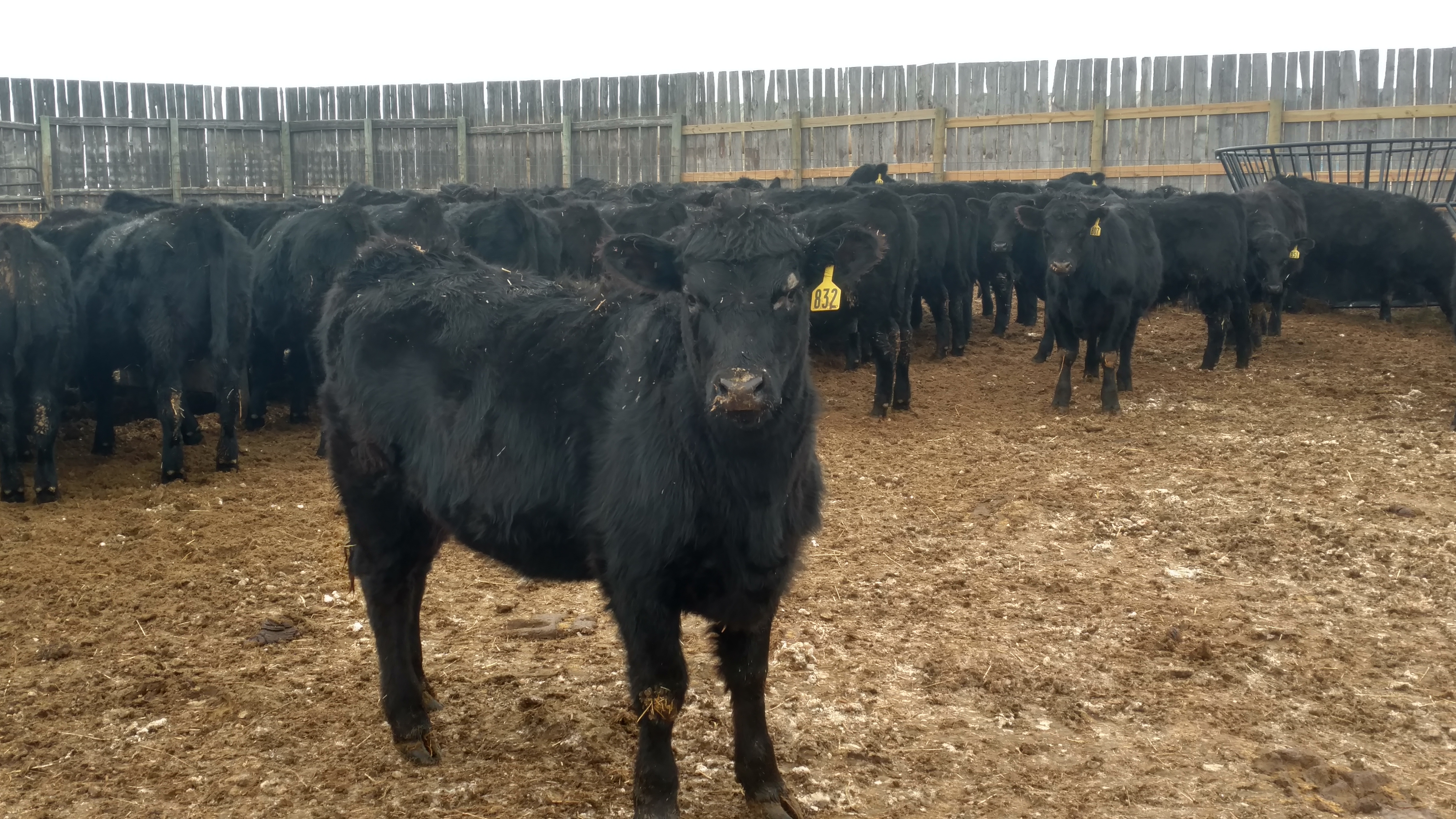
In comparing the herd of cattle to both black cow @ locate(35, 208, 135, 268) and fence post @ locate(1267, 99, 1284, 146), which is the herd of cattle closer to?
black cow @ locate(35, 208, 135, 268)

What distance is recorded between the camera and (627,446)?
354cm

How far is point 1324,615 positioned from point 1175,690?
1.31 meters

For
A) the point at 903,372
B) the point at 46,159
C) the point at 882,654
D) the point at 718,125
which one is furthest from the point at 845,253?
the point at 46,159

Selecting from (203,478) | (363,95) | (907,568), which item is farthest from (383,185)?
(907,568)

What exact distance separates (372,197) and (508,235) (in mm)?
4894

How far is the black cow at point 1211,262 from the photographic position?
12.4 meters

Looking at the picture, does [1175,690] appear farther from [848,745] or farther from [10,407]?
[10,407]

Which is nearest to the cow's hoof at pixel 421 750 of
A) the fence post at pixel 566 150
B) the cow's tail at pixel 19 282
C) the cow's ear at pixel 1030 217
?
the cow's tail at pixel 19 282

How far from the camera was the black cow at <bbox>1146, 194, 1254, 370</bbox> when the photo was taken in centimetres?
1241

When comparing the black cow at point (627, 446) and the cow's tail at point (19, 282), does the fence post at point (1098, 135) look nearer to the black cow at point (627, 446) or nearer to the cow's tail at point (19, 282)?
the cow's tail at point (19, 282)

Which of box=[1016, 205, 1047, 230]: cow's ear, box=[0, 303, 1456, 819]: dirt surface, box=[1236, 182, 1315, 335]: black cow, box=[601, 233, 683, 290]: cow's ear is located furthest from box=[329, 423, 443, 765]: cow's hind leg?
box=[1236, 182, 1315, 335]: black cow

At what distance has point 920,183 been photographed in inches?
658

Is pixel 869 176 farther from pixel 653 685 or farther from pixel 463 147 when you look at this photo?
pixel 653 685

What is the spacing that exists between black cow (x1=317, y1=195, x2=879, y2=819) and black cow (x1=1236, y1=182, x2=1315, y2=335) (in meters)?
11.0
